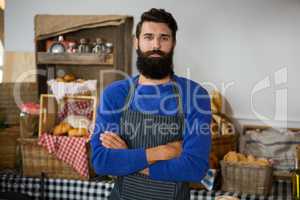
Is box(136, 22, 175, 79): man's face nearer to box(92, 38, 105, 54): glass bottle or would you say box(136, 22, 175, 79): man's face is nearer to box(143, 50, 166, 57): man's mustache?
box(143, 50, 166, 57): man's mustache

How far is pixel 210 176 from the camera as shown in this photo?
2.73m

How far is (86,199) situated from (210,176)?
2.56ft

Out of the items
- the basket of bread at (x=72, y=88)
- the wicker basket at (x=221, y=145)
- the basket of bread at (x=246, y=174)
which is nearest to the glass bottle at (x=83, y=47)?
the basket of bread at (x=72, y=88)

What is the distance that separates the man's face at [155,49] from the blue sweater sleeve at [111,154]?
208mm

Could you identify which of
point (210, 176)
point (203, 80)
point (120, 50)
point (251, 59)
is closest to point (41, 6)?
point (120, 50)

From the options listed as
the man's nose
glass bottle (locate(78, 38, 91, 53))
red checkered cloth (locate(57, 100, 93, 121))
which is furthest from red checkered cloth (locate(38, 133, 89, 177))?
the man's nose

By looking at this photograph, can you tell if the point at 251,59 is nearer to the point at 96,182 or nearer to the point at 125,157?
the point at 96,182

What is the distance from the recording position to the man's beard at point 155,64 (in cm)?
189

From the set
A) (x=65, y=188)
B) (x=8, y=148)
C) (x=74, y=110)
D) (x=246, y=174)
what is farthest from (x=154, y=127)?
(x=8, y=148)

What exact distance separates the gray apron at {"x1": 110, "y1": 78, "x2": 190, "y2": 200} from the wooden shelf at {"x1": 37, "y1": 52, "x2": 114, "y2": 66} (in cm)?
126

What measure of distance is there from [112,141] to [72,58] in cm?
144

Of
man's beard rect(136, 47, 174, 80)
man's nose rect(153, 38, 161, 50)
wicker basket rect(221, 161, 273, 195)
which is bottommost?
wicker basket rect(221, 161, 273, 195)

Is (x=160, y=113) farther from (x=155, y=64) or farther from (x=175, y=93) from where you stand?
(x=155, y=64)

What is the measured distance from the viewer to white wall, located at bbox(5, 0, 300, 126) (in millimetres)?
3092
